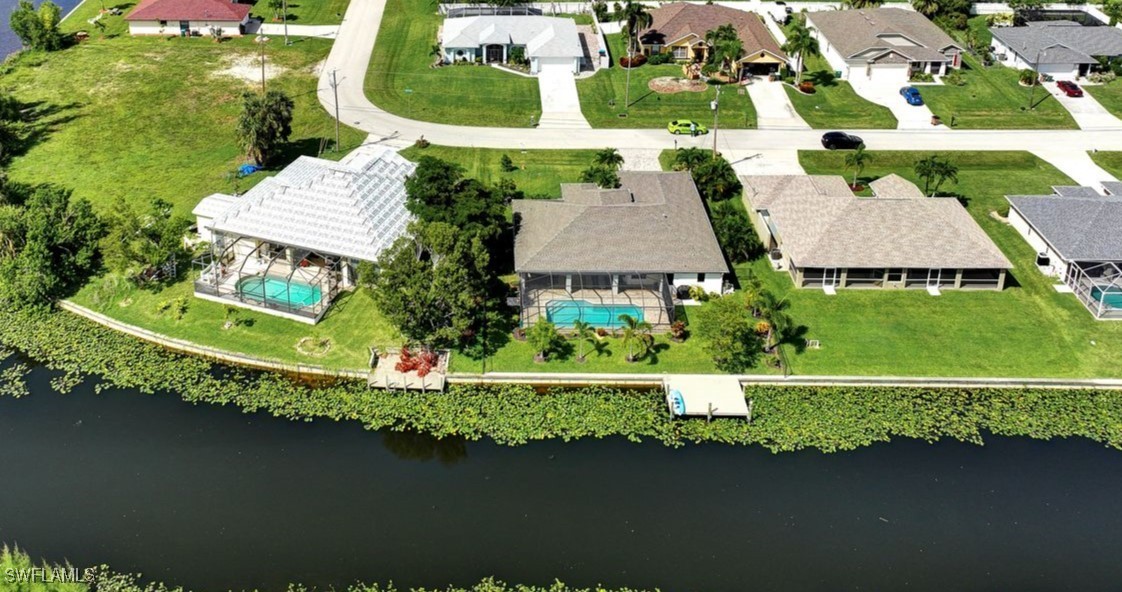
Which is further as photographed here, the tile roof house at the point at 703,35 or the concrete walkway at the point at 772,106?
the tile roof house at the point at 703,35

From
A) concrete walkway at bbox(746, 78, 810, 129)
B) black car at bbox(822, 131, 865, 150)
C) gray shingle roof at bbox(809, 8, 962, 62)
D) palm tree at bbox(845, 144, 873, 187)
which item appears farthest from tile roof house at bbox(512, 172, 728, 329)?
gray shingle roof at bbox(809, 8, 962, 62)

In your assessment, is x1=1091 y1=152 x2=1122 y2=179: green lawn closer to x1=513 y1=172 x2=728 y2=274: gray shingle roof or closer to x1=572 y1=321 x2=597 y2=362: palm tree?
x1=513 y1=172 x2=728 y2=274: gray shingle roof

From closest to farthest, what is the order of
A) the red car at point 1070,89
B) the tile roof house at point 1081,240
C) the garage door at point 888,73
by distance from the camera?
1. the tile roof house at point 1081,240
2. the red car at point 1070,89
3. the garage door at point 888,73

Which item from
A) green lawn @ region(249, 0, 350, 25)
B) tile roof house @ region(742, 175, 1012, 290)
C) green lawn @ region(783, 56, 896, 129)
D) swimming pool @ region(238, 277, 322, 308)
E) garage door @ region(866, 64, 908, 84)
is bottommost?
swimming pool @ region(238, 277, 322, 308)

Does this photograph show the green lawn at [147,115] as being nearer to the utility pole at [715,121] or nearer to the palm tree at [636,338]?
the utility pole at [715,121]

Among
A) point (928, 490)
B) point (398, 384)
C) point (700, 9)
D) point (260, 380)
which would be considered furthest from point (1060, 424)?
point (700, 9)

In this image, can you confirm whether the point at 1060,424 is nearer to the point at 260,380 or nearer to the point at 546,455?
the point at 546,455

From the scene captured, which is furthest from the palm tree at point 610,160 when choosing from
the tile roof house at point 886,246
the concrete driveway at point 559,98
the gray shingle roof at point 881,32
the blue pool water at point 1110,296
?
the gray shingle roof at point 881,32
